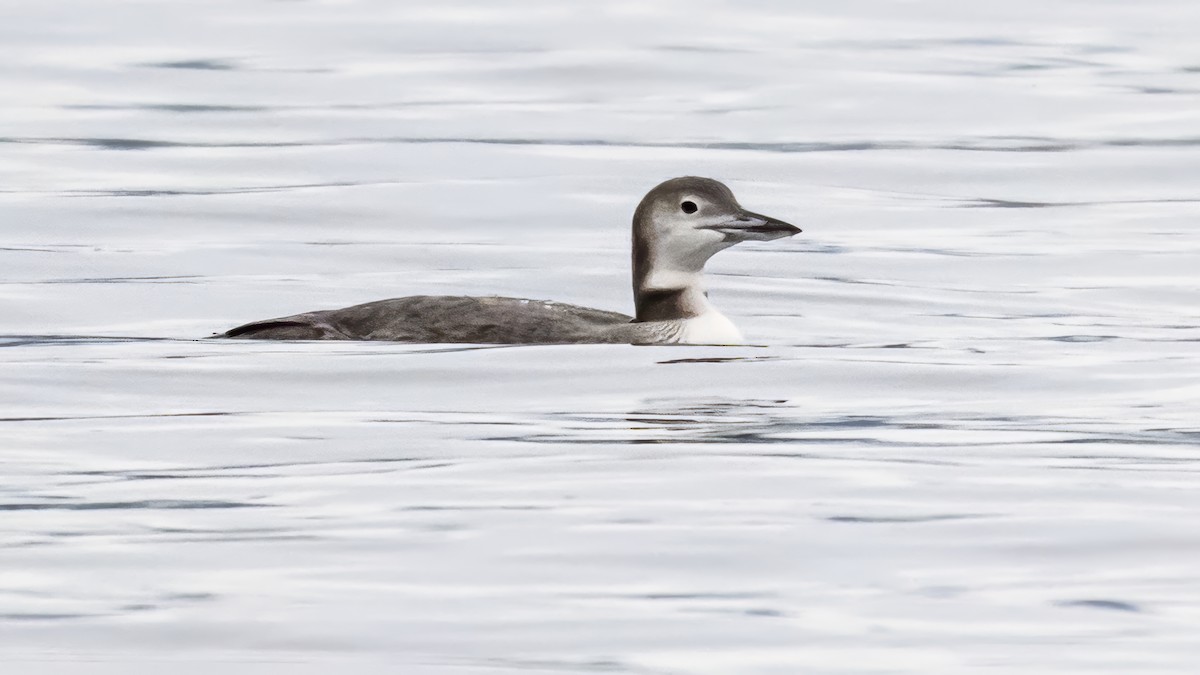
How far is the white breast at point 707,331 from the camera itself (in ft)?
37.8

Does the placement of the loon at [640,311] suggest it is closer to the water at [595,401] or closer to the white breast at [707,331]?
the white breast at [707,331]

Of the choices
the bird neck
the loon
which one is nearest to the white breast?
the loon

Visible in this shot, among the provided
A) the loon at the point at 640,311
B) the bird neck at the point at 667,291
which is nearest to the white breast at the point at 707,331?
the loon at the point at 640,311

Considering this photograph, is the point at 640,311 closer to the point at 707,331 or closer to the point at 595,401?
the point at 707,331

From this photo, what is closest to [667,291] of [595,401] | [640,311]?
[640,311]

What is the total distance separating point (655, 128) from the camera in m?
22.4

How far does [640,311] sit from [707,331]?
447mm

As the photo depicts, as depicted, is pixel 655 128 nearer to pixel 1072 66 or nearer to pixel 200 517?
pixel 1072 66

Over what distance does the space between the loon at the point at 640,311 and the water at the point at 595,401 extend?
17 centimetres

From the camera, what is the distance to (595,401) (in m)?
10.4

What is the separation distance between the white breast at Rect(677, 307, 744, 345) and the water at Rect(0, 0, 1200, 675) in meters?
0.11

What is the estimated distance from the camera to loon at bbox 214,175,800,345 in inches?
450

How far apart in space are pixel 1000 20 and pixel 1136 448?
2359 centimetres

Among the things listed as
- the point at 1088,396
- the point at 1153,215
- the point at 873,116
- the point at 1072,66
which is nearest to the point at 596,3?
the point at 1072,66
